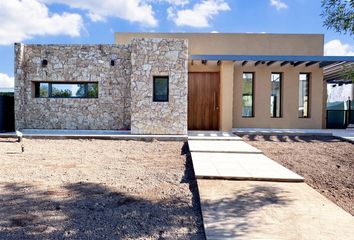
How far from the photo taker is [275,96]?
14883 mm

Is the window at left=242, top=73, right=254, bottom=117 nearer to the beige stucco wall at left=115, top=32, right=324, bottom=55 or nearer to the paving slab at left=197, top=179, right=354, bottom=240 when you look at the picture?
the beige stucco wall at left=115, top=32, right=324, bottom=55

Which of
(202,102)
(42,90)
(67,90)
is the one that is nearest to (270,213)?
(202,102)

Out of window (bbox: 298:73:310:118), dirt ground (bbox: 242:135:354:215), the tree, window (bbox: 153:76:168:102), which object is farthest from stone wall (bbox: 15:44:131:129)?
the tree

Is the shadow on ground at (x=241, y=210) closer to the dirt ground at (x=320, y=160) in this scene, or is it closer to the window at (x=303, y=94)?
the dirt ground at (x=320, y=160)

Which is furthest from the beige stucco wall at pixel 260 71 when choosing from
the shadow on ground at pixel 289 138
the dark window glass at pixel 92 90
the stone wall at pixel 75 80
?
the dark window glass at pixel 92 90

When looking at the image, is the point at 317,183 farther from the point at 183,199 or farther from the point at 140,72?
the point at 140,72

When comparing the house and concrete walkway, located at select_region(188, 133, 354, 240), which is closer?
concrete walkway, located at select_region(188, 133, 354, 240)

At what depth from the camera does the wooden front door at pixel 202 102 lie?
46.3 feet

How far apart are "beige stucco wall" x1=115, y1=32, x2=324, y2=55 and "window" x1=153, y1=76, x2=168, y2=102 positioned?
13.7ft

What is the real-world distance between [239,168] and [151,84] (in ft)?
22.0

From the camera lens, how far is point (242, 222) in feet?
10.8

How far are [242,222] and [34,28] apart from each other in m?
12.6

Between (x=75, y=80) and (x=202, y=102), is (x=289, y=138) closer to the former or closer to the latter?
(x=202, y=102)

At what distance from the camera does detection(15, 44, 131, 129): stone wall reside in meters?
12.9
